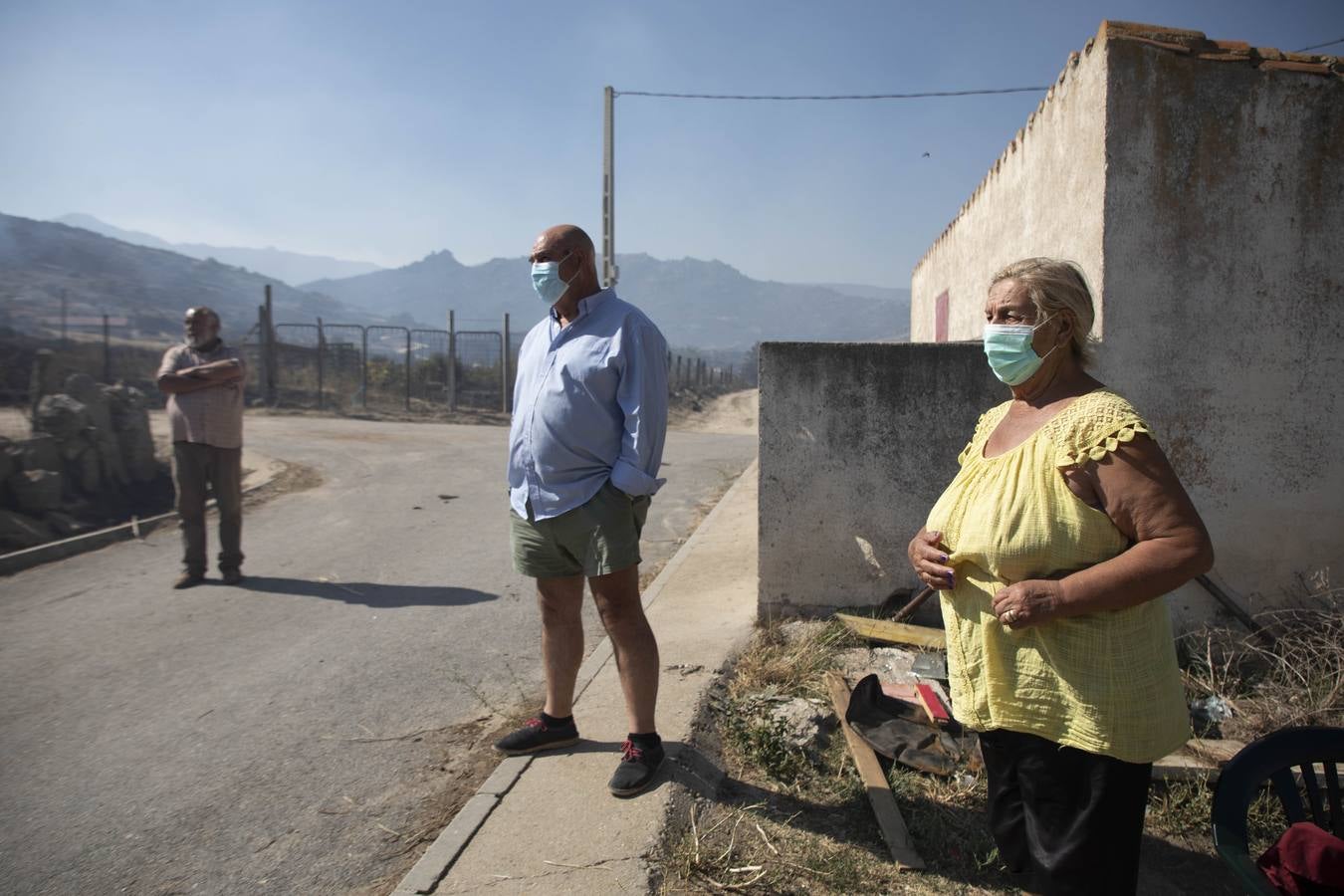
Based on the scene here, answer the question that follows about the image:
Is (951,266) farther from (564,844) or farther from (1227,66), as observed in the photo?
(564,844)

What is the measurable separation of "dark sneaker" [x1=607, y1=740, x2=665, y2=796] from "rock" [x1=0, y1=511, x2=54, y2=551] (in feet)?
22.1

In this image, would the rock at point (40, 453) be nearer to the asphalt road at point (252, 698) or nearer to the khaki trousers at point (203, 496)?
the asphalt road at point (252, 698)

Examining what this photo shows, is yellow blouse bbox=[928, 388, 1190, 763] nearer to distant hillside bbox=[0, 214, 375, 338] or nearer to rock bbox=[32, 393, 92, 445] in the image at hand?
rock bbox=[32, 393, 92, 445]

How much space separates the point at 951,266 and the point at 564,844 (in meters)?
8.88

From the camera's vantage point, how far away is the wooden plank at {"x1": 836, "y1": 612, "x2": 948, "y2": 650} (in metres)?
4.28

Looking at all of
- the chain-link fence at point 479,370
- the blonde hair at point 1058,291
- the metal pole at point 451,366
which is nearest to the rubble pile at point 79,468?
the blonde hair at point 1058,291

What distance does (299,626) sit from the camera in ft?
17.4

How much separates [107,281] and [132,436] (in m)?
83.6

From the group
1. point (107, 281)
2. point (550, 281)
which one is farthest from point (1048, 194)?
point (107, 281)

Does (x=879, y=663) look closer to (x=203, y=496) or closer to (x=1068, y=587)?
(x=1068, y=587)

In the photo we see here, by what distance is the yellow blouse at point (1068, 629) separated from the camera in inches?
70.4

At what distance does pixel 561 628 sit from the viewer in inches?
125

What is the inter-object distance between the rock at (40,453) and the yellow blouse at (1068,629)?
374 inches

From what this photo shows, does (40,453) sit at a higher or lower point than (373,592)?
higher
